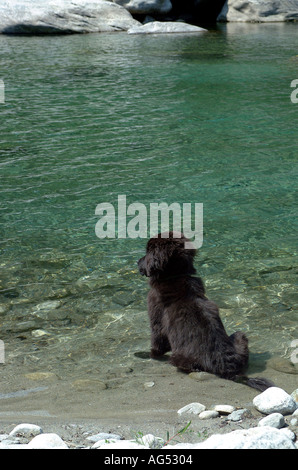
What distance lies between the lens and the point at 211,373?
4.53m

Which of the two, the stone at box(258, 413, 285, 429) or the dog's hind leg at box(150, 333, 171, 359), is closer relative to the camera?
the stone at box(258, 413, 285, 429)

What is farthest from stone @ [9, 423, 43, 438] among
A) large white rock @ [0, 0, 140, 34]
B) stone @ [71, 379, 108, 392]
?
large white rock @ [0, 0, 140, 34]

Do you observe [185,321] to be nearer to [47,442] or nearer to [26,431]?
[26,431]

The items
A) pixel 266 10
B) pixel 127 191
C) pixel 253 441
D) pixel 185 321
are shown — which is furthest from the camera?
pixel 266 10

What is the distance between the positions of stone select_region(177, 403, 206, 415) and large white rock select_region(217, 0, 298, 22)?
116 ft

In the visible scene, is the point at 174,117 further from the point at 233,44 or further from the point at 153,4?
the point at 153,4

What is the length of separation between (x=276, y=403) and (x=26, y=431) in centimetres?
157

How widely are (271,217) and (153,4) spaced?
99.8 feet

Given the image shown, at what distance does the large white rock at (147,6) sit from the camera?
1377 inches

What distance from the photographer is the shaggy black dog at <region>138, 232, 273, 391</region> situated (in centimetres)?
450

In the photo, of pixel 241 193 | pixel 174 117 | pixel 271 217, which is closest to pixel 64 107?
pixel 174 117

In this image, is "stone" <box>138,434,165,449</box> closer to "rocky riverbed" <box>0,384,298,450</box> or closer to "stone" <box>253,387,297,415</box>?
"rocky riverbed" <box>0,384,298,450</box>

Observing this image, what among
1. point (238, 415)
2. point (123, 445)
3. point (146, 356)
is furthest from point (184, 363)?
point (123, 445)

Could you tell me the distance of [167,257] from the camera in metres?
4.65
